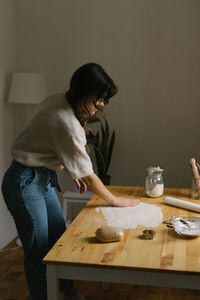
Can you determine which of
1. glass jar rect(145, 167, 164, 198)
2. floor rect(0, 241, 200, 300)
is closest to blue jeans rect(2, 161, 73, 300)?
glass jar rect(145, 167, 164, 198)

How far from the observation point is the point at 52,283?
4.65 feet

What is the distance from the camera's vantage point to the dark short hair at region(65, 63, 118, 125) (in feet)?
5.44

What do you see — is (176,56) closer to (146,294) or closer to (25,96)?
(25,96)

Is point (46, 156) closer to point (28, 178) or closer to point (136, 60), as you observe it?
point (28, 178)

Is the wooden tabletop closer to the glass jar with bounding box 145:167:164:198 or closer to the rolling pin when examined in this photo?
the rolling pin

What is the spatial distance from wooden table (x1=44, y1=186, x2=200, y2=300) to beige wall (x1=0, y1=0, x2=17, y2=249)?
1784 mm

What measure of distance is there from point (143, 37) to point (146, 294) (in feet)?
6.70

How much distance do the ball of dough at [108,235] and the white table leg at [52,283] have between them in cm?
24

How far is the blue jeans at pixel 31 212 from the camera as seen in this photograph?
1785mm

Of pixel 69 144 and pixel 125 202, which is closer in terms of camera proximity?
pixel 69 144

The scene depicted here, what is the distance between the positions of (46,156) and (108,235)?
0.50 metres

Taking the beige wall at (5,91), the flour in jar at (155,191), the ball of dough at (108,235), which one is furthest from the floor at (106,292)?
the ball of dough at (108,235)

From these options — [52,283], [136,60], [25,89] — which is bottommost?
[52,283]

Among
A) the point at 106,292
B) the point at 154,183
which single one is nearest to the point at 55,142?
the point at 154,183
